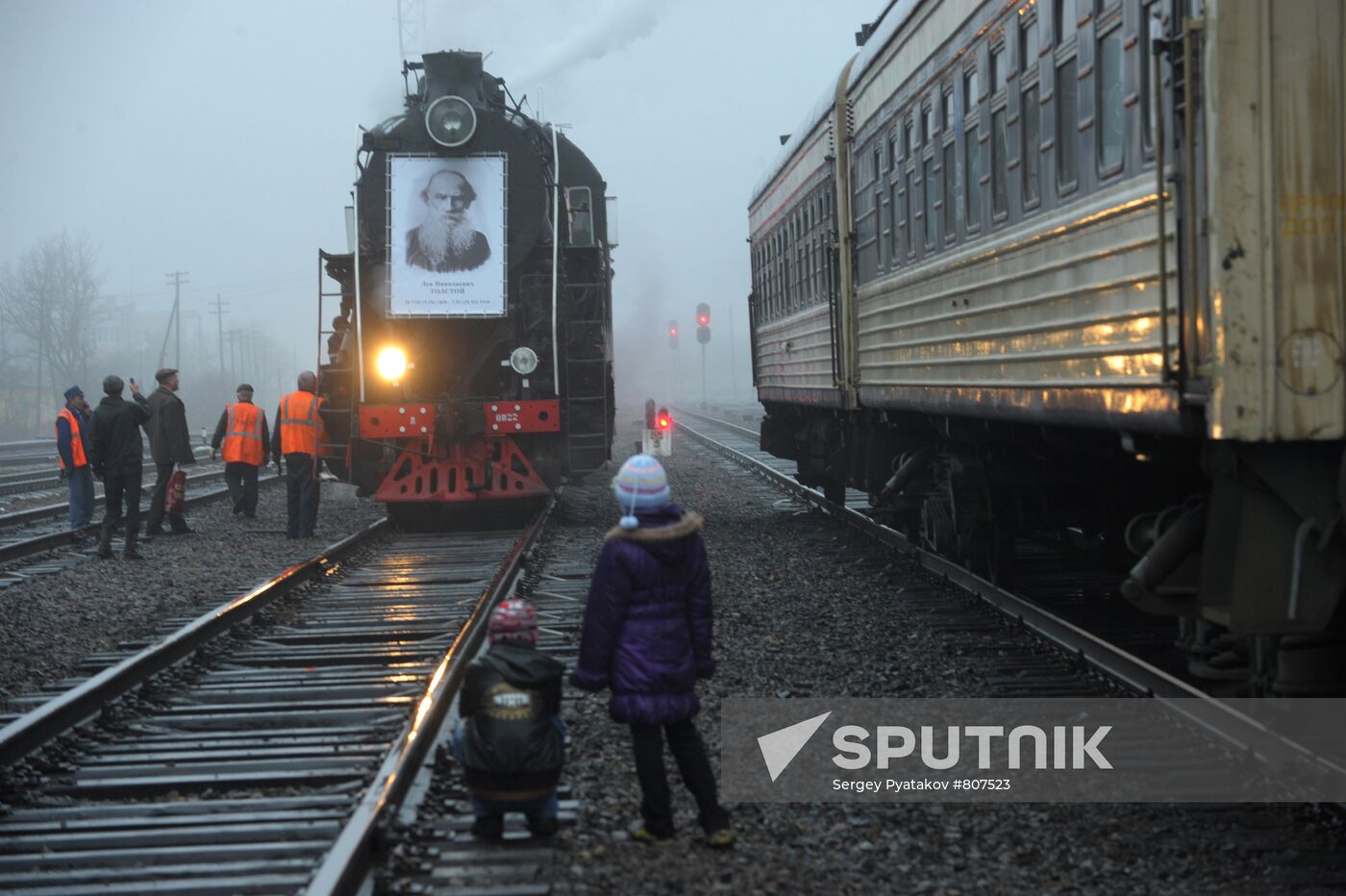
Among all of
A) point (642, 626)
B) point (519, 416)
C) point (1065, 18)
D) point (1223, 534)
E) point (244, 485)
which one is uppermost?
point (1065, 18)

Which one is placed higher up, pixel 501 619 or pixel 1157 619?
pixel 501 619

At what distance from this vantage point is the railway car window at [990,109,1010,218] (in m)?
8.12

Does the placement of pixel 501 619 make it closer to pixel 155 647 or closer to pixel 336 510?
pixel 155 647

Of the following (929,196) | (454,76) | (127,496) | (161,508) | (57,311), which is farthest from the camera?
(57,311)

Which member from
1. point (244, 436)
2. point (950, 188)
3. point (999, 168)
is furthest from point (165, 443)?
point (999, 168)

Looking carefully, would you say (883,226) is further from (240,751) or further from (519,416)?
(240,751)

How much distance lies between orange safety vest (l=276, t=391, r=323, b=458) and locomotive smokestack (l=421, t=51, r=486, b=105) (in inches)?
128

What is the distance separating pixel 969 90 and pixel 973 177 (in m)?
0.48

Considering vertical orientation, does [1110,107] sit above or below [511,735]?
above

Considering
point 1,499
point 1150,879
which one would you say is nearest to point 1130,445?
point 1150,879

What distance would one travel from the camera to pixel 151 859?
5.28 metres

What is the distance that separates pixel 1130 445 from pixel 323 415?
1081cm

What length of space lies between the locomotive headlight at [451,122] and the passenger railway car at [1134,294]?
485 cm

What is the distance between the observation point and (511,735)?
5270mm
